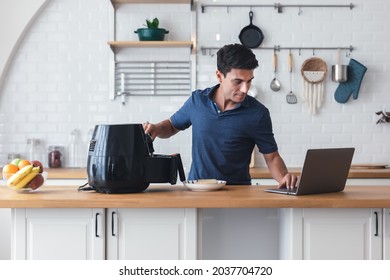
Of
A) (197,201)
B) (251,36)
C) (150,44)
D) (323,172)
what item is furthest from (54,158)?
(323,172)

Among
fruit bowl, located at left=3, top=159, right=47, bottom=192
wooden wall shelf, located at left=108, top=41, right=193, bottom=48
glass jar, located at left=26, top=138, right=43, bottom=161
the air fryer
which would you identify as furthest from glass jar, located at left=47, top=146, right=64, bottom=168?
the air fryer

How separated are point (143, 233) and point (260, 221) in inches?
24.0

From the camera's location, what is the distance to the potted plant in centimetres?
514

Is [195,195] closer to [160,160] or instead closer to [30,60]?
[160,160]

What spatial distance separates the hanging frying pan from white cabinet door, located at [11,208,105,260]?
2853mm

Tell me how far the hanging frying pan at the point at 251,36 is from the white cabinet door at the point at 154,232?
9.06ft

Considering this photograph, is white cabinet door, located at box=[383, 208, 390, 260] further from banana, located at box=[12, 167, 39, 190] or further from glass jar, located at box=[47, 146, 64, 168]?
glass jar, located at box=[47, 146, 64, 168]

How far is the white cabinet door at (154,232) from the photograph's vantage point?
289 cm

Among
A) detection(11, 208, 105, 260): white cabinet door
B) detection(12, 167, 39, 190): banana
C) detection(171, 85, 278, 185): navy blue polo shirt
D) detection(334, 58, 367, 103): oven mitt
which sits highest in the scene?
detection(334, 58, 367, 103): oven mitt

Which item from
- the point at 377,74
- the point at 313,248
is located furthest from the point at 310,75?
the point at 313,248

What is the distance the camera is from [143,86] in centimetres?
541

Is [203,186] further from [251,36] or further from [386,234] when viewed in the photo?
[251,36]

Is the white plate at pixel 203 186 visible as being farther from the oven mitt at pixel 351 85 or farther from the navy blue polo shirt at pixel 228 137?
the oven mitt at pixel 351 85

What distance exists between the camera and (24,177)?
302cm
